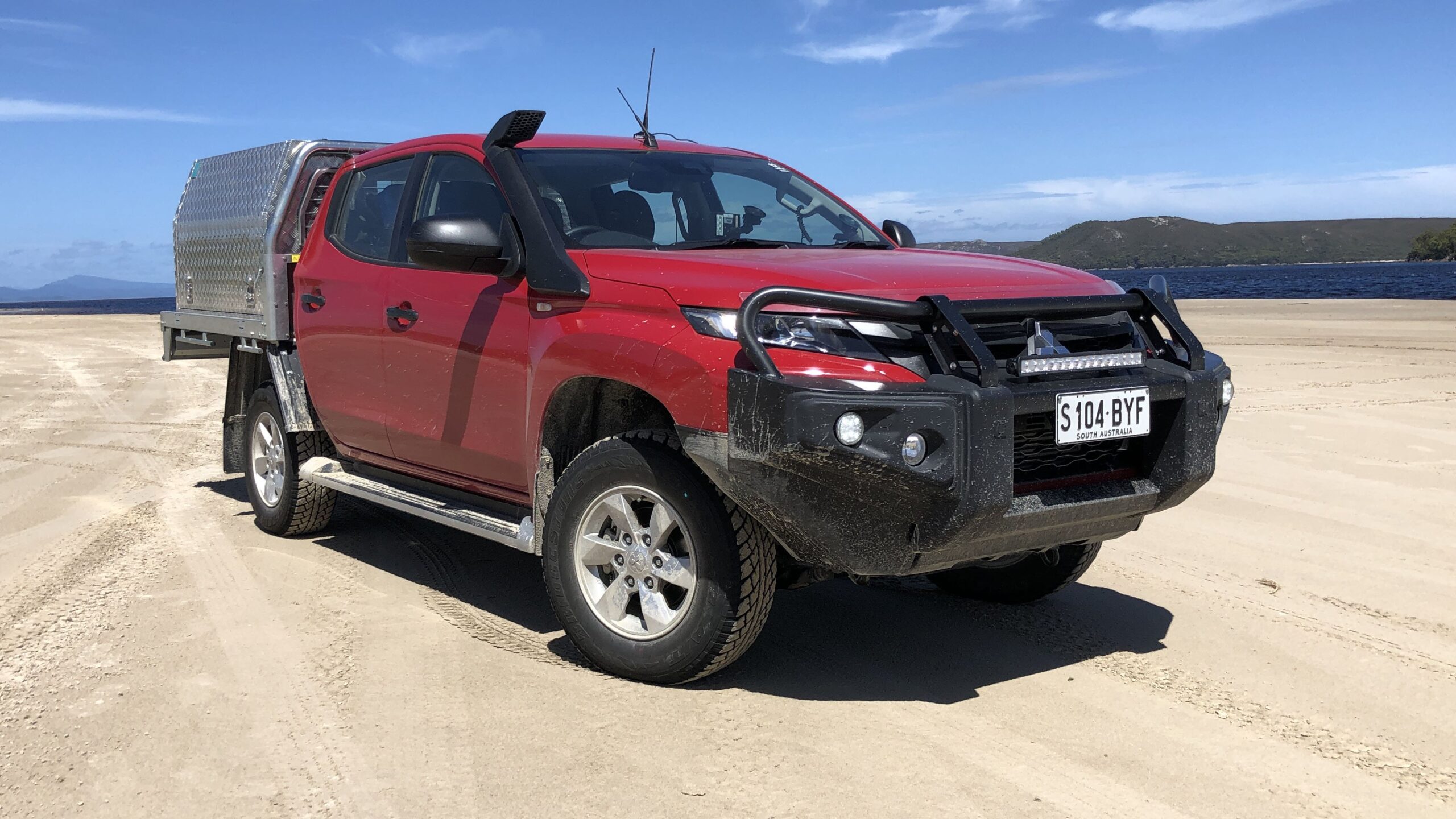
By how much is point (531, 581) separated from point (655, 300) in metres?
2.11

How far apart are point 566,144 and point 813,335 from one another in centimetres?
193

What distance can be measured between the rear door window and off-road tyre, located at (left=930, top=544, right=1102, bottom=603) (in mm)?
2842

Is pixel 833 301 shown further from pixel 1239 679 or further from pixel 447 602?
pixel 447 602

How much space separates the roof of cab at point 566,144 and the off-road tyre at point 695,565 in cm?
151

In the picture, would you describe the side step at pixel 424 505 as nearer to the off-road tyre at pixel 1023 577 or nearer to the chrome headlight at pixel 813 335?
the chrome headlight at pixel 813 335

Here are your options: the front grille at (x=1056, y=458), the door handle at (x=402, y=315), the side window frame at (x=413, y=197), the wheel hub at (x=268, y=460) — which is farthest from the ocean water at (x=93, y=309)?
the front grille at (x=1056, y=458)

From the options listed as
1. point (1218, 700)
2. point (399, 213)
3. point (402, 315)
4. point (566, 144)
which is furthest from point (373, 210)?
point (1218, 700)

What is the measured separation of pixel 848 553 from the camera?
362cm

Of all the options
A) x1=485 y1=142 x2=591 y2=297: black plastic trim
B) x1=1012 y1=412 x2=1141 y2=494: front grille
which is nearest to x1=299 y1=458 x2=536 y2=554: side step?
x1=485 y1=142 x2=591 y2=297: black plastic trim

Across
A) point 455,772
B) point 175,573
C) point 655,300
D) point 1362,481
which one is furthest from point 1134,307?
point 175,573

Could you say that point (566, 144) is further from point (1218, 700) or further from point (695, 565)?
point (1218, 700)

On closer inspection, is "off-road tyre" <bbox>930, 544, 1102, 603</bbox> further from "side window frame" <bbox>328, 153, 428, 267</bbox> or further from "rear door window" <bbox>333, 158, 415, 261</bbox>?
"rear door window" <bbox>333, 158, 415, 261</bbox>

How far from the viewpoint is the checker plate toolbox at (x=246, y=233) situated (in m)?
6.42

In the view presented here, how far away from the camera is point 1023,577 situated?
5.04 metres
